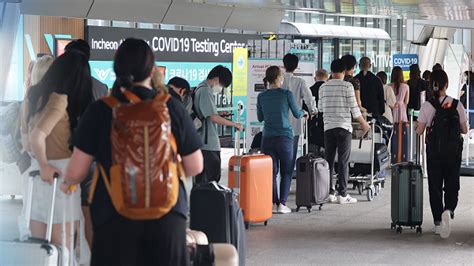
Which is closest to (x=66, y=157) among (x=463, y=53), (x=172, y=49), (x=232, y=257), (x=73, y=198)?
(x=73, y=198)

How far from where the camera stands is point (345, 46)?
3772cm

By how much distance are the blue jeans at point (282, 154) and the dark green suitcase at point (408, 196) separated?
1.50 meters

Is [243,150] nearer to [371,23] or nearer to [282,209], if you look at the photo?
[282,209]

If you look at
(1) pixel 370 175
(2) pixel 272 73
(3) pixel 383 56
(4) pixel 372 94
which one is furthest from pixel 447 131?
(3) pixel 383 56

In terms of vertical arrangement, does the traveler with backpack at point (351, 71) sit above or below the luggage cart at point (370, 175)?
above

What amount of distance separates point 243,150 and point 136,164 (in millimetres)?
9496

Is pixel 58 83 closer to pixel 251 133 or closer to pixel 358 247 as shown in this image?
pixel 358 247

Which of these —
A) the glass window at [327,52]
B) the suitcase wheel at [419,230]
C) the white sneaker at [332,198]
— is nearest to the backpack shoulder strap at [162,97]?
the suitcase wheel at [419,230]

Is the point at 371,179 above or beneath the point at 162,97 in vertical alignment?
beneath

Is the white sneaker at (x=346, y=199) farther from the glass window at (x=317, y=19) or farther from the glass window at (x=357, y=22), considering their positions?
the glass window at (x=357, y=22)

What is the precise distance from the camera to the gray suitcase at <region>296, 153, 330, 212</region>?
41.9 ft

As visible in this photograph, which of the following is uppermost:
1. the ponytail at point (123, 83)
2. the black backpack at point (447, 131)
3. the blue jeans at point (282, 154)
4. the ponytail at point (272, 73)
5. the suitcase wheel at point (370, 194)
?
the ponytail at point (272, 73)

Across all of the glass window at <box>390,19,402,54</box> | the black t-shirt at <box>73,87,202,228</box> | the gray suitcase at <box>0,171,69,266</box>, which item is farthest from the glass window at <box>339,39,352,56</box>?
the black t-shirt at <box>73,87,202,228</box>

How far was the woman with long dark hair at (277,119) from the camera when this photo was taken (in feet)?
38.7
